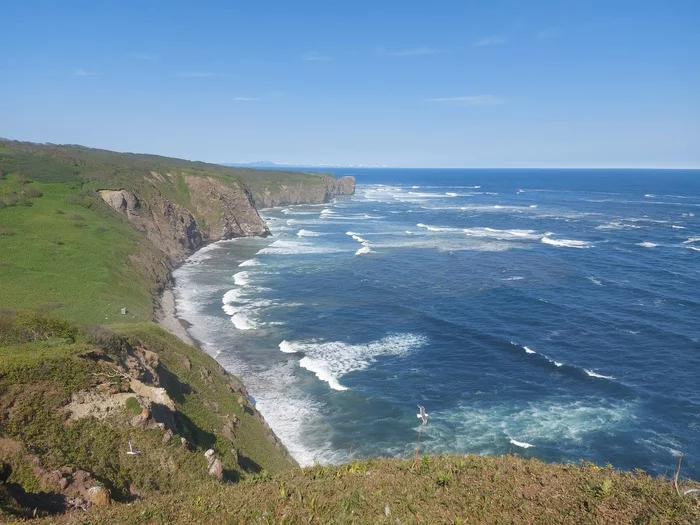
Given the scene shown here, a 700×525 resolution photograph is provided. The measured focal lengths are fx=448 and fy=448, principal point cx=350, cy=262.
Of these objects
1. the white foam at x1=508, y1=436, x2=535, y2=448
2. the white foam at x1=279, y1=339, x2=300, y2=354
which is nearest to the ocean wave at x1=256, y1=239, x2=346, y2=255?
the white foam at x1=279, y1=339, x2=300, y2=354

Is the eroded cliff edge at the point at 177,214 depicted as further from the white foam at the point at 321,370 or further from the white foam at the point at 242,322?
the white foam at the point at 321,370

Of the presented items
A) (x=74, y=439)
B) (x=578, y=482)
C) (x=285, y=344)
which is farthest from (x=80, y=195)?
(x=578, y=482)

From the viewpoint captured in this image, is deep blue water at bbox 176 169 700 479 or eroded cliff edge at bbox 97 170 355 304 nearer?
deep blue water at bbox 176 169 700 479

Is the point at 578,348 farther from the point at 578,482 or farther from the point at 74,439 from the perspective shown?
the point at 74,439

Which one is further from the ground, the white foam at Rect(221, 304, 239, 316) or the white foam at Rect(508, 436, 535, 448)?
the white foam at Rect(221, 304, 239, 316)

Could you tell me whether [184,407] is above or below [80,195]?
below

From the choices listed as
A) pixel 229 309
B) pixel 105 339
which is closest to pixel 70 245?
pixel 229 309

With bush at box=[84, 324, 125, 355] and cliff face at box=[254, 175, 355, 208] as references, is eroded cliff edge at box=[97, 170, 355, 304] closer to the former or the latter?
bush at box=[84, 324, 125, 355]
